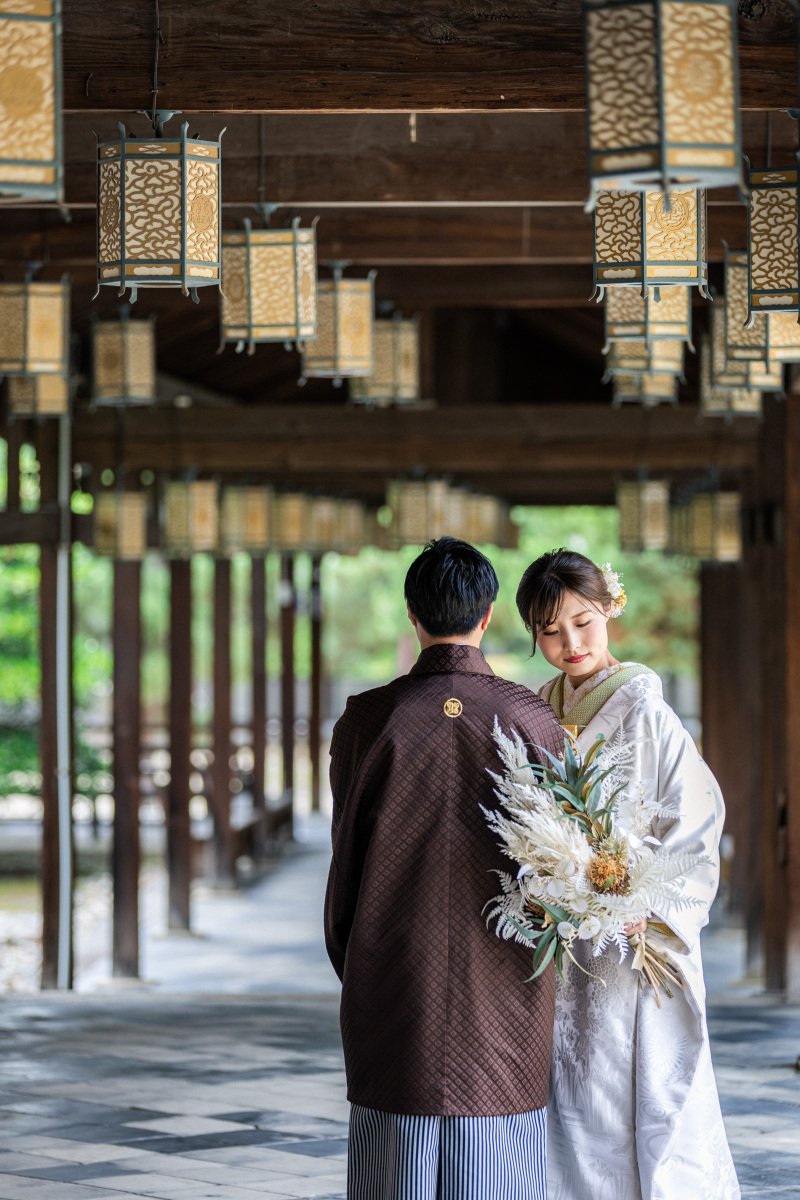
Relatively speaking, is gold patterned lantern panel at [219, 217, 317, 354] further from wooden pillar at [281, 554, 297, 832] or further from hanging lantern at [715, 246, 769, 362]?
wooden pillar at [281, 554, 297, 832]

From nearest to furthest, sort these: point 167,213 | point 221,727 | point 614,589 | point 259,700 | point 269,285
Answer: point 614,589
point 167,213
point 269,285
point 221,727
point 259,700

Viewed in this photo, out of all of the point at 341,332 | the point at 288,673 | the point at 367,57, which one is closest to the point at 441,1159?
the point at 367,57

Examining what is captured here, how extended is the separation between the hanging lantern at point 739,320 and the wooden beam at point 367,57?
1.06m

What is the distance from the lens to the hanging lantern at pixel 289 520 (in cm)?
853

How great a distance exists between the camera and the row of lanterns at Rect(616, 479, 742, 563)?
7.76 m

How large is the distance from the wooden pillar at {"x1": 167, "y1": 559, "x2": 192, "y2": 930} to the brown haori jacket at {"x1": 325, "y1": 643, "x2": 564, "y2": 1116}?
21.4ft

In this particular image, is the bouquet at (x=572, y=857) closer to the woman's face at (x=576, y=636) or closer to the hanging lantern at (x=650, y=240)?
the woman's face at (x=576, y=636)

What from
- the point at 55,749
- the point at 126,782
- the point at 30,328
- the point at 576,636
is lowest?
the point at 126,782

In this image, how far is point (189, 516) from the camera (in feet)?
25.1

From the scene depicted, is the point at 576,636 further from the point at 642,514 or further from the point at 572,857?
the point at 642,514

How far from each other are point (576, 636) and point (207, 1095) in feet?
7.04

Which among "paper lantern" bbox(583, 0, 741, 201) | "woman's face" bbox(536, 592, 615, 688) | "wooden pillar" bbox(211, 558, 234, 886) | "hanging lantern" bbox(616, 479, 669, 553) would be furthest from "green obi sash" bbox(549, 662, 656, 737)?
"wooden pillar" bbox(211, 558, 234, 886)

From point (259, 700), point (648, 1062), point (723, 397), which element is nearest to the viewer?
point (648, 1062)

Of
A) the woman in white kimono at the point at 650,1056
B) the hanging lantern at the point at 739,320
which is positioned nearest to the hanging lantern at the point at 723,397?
the hanging lantern at the point at 739,320
